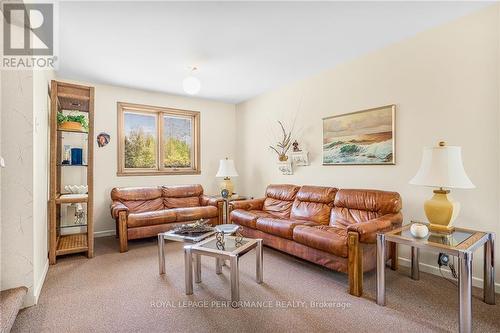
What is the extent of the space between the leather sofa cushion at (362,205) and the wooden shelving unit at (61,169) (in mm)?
3121

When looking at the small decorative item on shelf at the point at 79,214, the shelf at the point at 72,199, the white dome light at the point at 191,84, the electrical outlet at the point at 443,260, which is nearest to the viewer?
the electrical outlet at the point at 443,260

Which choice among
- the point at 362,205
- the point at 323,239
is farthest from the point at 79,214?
the point at 362,205

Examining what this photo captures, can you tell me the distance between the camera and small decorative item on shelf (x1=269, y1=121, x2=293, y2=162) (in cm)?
445

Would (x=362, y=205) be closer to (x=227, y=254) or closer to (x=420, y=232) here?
(x=420, y=232)

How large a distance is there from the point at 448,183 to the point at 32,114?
11.2ft

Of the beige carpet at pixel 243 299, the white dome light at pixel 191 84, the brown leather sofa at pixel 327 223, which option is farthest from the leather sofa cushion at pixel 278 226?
the white dome light at pixel 191 84

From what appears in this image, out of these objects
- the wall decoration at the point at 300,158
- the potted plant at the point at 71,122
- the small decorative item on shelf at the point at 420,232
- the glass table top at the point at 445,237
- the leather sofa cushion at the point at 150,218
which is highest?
the potted plant at the point at 71,122

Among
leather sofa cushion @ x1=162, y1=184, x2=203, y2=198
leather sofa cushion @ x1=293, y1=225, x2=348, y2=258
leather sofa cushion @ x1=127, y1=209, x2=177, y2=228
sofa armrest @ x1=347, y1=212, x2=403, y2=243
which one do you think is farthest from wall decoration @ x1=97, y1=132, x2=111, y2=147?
sofa armrest @ x1=347, y1=212, x2=403, y2=243

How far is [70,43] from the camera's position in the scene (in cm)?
291

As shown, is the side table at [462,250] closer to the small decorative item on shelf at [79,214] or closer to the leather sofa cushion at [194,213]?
the leather sofa cushion at [194,213]

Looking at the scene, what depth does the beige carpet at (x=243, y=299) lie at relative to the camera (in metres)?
1.89

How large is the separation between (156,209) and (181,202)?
17.6 inches

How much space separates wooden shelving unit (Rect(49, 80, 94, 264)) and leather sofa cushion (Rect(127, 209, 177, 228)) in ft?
1.58

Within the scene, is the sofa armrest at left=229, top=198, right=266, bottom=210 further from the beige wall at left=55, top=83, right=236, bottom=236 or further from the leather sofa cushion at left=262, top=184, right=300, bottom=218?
the beige wall at left=55, top=83, right=236, bottom=236
